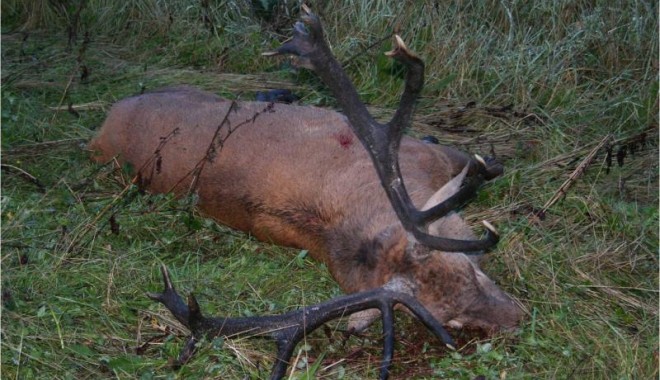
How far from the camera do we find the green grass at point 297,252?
456 cm

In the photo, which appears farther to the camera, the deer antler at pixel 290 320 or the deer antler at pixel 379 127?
the deer antler at pixel 379 127

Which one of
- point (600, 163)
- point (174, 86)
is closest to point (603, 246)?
point (600, 163)

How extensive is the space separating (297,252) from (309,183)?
0.35 metres

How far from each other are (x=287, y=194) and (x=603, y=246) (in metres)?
1.57

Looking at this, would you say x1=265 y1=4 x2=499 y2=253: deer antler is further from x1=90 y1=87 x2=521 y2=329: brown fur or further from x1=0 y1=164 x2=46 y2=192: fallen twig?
x1=0 y1=164 x2=46 y2=192: fallen twig

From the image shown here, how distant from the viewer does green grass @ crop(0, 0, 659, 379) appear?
180 inches

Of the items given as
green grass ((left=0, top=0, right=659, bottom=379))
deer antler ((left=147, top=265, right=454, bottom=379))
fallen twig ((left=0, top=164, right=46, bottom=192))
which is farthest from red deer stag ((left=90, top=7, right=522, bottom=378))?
fallen twig ((left=0, top=164, right=46, bottom=192))

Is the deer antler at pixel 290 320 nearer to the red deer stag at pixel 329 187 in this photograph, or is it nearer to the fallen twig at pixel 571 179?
the red deer stag at pixel 329 187

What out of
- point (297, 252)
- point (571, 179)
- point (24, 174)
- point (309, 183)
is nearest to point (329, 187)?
point (309, 183)

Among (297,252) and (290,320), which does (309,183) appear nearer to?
(297,252)

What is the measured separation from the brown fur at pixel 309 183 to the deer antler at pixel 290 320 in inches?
9.1

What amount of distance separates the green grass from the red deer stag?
4.7 inches

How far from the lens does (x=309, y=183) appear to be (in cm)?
553

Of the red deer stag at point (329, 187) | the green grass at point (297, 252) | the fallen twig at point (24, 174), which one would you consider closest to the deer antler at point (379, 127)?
the red deer stag at point (329, 187)
